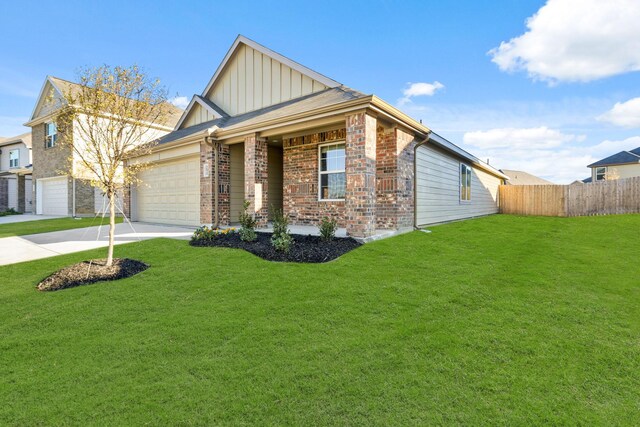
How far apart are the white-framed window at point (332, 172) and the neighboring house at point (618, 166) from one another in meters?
27.7

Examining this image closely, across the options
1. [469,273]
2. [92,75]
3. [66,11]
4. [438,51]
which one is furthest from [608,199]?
[66,11]

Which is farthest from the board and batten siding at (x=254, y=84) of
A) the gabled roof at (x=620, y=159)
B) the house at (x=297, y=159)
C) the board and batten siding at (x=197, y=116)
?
the gabled roof at (x=620, y=159)

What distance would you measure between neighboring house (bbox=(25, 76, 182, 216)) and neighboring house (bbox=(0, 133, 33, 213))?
13.5ft

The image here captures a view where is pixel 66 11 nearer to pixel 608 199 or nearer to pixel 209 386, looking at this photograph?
pixel 209 386

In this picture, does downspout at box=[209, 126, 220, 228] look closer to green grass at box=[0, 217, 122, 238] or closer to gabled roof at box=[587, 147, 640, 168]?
green grass at box=[0, 217, 122, 238]

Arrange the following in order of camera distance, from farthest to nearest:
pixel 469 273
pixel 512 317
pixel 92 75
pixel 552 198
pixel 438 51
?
1. pixel 552 198
2. pixel 438 51
3. pixel 92 75
4. pixel 469 273
5. pixel 512 317

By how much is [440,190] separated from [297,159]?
5234 millimetres

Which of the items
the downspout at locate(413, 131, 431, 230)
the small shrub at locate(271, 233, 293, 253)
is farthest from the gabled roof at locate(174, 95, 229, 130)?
the small shrub at locate(271, 233, 293, 253)

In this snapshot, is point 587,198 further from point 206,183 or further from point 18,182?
point 18,182

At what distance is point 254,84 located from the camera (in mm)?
12008

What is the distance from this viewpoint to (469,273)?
17.2ft

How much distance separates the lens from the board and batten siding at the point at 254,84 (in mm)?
10750

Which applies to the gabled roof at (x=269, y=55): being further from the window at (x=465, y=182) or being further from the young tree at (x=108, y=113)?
the window at (x=465, y=182)

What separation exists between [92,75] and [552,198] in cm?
2028
